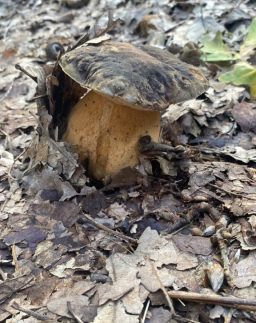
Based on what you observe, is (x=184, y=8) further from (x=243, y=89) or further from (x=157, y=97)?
(x=157, y=97)

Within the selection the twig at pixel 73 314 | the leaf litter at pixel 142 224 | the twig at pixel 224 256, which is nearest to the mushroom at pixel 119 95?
the leaf litter at pixel 142 224

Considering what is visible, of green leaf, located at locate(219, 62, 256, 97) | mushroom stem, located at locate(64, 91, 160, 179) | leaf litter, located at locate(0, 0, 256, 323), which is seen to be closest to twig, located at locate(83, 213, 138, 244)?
leaf litter, located at locate(0, 0, 256, 323)

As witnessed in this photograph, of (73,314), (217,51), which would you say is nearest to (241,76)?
(217,51)

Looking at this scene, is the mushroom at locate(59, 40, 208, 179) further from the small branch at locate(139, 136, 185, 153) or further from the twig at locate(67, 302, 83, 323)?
the twig at locate(67, 302, 83, 323)

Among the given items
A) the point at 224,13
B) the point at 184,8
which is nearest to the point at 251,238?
the point at 224,13

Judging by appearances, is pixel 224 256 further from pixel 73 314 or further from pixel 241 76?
pixel 241 76

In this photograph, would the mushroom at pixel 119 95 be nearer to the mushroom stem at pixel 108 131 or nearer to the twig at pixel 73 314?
the mushroom stem at pixel 108 131
